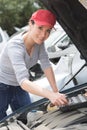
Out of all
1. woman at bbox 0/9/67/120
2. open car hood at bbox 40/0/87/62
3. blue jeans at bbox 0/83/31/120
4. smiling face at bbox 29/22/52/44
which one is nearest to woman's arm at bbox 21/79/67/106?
woman at bbox 0/9/67/120

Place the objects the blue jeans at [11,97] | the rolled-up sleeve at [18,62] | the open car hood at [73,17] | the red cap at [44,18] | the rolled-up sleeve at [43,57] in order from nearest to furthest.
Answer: the open car hood at [73,17]
the red cap at [44,18]
the rolled-up sleeve at [18,62]
the rolled-up sleeve at [43,57]
the blue jeans at [11,97]

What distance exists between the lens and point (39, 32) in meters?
4.06

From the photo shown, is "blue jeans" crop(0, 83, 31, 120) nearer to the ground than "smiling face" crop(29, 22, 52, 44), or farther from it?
nearer to the ground

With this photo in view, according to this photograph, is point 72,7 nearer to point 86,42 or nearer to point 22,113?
point 86,42

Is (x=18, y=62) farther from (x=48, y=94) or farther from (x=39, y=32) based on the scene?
(x=48, y=94)

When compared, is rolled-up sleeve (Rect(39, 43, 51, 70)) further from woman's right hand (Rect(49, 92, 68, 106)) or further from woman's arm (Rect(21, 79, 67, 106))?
woman's right hand (Rect(49, 92, 68, 106))

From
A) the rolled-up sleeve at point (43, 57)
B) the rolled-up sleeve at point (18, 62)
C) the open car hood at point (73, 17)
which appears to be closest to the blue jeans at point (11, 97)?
the rolled-up sleeve at point (43, 57)

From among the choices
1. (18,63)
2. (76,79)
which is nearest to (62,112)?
(18,63)

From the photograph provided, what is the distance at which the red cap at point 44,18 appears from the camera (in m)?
3.94

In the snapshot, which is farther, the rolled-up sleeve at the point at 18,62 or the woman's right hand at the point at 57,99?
the rolled-up sleeve at the point at 18,62

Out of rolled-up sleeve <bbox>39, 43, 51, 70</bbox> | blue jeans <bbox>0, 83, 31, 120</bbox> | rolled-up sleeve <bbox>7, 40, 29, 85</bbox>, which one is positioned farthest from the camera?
blue jeans <bbox>0, 83, 31, 120</bbox>

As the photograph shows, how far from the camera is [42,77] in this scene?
6250 mm

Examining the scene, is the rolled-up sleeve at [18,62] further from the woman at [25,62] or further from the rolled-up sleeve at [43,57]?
the rolled-up sleeve at [43,57]

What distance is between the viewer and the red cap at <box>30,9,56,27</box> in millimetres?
3941
